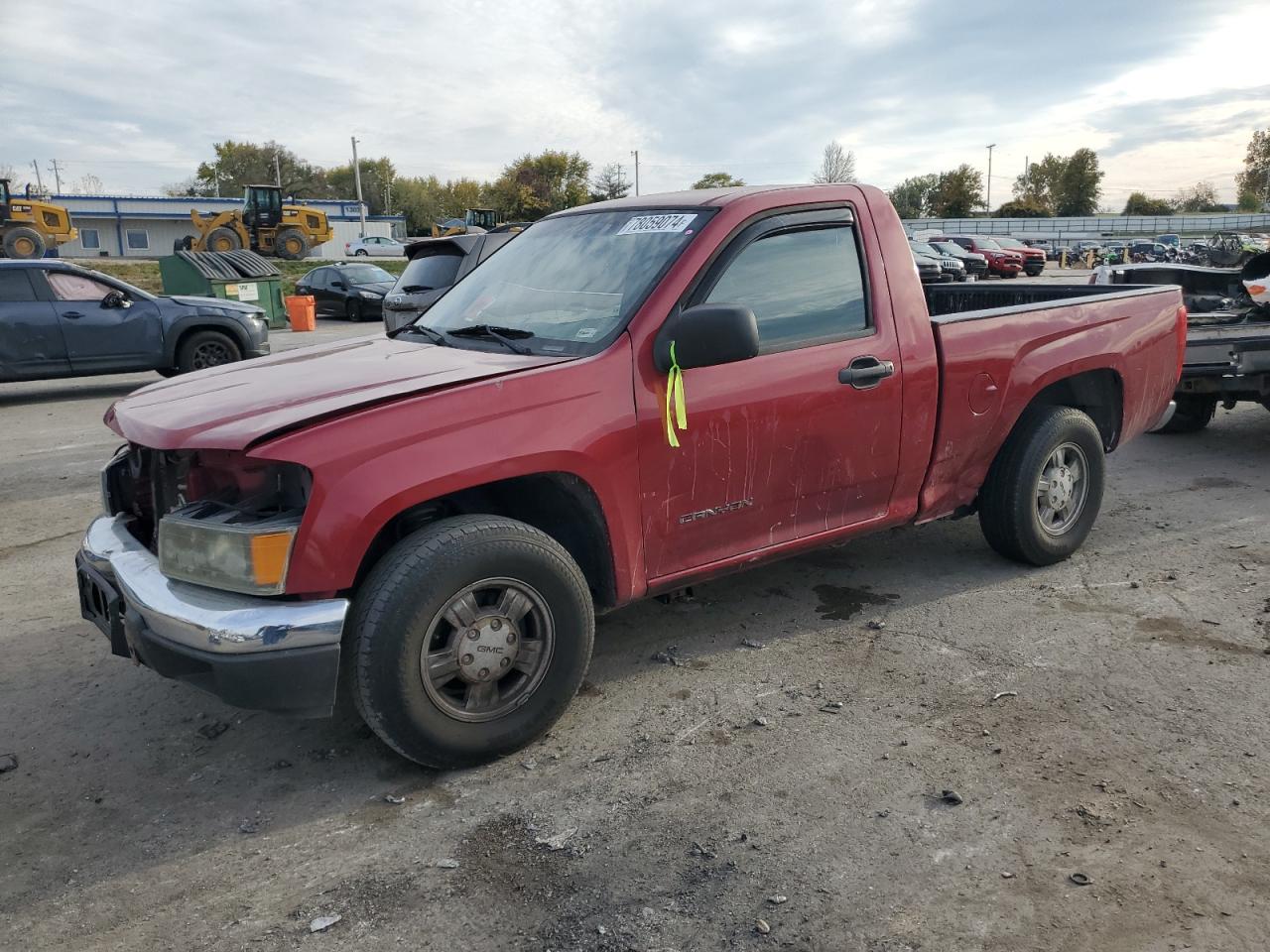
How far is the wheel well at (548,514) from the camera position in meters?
3.24

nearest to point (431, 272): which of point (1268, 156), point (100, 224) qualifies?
point (100, 224)

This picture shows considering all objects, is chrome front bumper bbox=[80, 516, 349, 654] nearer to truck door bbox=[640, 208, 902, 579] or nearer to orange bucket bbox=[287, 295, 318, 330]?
truck door bbox=[640, 208, 902, 579]

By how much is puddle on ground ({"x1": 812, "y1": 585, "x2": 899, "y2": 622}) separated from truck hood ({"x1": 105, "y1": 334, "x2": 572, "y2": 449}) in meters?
1.91

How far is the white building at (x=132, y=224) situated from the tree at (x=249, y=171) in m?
33.2

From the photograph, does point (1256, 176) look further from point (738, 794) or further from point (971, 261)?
point (738, 794)

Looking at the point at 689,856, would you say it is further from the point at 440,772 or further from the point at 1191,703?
the point at 1191,703

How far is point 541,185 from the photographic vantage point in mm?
73375

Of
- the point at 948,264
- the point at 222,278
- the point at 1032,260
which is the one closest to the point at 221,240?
the point at 222,278

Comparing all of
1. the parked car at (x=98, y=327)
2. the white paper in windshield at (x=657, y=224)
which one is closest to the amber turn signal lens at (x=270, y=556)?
the white paper in windshield at (x=657, y=224)

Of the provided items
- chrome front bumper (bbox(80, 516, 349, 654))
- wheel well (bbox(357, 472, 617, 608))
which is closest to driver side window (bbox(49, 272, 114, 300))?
chrome front bumper (bbox(80, 516, 349, 654))

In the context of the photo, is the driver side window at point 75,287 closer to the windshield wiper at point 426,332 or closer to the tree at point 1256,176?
the windshield wiper at point 426,332

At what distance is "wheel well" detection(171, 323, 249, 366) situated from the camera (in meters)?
12.0

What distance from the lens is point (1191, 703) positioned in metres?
3.53

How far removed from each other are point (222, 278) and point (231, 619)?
52.9ft
